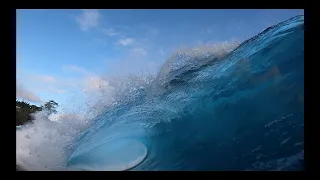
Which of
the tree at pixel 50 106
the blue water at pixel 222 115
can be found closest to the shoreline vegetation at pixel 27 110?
the tree at pixel 50 106

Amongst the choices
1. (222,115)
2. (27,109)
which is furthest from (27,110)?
(222,115)

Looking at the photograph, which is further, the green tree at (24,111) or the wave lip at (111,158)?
the wave lip at (111,158)

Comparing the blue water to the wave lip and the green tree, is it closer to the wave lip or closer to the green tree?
the wave lip

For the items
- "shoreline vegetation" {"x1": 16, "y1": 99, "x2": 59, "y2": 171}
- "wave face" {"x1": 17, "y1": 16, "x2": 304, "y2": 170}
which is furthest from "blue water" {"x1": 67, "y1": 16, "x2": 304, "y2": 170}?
"shoreline vegetation" {"x1": 16, "y1": 99, "x2": 59, "y2": 171}

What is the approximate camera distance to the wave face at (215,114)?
99.3 inches

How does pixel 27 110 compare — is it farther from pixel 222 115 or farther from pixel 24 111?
pixel 222 115

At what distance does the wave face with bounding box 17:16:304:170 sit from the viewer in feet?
8.28

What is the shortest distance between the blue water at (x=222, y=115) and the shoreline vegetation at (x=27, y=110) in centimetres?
60

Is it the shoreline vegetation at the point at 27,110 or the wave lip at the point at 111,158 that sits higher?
the shoreline vegetation at the point at 27,110

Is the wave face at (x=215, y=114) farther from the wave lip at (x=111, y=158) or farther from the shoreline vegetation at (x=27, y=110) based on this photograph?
the shoreline vegetation at (x=27, y=110)
